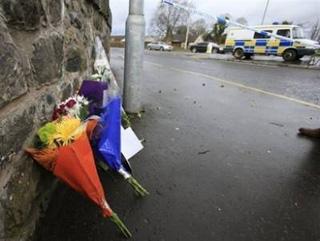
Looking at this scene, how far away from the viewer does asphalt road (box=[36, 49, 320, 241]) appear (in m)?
1.82

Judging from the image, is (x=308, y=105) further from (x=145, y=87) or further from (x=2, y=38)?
(x=2, y=38)

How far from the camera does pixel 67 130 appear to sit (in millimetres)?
1682

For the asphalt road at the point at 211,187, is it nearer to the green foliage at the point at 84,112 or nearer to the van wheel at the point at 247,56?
the green foliage at the point at 84,112

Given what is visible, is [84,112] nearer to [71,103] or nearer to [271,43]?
[71,103]

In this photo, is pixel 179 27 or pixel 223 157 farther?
pixel 179 27

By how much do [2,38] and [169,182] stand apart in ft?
5.46

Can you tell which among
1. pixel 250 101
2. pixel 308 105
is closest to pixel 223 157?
pixel 250 101

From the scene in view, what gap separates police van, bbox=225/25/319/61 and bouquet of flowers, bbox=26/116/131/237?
1770cm

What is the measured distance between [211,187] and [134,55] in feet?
7.69

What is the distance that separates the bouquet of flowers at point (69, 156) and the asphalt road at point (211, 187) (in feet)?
1.08

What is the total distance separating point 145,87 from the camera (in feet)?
21.6

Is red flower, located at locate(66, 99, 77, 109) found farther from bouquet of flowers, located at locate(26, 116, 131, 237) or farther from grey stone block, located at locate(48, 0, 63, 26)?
grey stone block, located at locate(48, 0, 63, 26)

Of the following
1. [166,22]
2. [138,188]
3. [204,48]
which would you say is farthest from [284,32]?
[166,22]

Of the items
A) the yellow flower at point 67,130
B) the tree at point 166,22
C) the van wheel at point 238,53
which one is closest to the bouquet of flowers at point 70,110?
the yellow flower at point 67,130
